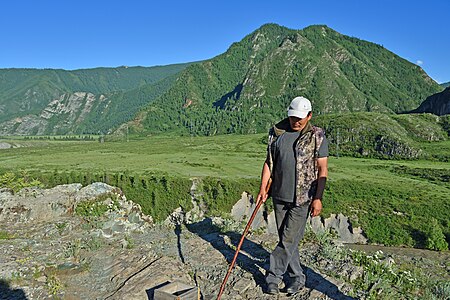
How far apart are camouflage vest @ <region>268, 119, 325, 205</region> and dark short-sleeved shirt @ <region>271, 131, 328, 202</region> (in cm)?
6

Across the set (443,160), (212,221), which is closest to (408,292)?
(212,221)

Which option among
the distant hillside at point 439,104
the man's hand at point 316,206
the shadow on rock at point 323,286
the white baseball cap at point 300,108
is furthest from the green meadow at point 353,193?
the distant hillside at point 439,104

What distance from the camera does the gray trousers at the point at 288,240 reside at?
18.0ft

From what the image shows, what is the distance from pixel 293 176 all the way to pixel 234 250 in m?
3.30

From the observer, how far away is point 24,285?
21.6 ft

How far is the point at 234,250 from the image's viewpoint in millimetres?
7996

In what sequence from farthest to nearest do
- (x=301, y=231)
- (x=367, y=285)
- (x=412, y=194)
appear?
1. (x=412, y=194)
2. (x=367, y=285)
3. (x=301, y=231)

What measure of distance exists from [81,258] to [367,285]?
567 centimetres

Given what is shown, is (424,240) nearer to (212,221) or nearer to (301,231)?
(212,221)

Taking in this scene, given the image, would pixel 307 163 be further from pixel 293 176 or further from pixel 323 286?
pixel 323 286

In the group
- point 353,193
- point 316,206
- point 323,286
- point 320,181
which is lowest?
point 353,193

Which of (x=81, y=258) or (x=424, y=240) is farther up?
(x=81, y=258)

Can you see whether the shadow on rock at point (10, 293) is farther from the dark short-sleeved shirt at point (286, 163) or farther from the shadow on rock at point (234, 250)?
the dark short-sleeved shirt at point (286, 163)

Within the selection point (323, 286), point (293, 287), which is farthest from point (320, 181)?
point (323, 286)
